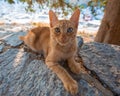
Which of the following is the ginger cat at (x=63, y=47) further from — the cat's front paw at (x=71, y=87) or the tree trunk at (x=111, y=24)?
the tree trunk at (x=111, y=24)

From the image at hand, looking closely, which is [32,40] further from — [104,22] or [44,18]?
[44,18]

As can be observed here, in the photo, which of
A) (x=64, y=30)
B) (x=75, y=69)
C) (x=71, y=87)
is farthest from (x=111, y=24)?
(x=71, y=87)

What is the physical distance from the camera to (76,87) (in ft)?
7.81

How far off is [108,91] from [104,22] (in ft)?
6.91

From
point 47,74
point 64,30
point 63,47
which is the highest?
point 64,30

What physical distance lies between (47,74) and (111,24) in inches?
86.2

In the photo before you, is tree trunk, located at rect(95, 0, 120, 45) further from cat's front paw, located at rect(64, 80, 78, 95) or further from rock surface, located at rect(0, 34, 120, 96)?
cat's front paw, located at rect(64, 80, 78, 95)

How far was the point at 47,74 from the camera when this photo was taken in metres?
2.64

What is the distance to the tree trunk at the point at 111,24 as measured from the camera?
4.37 meters

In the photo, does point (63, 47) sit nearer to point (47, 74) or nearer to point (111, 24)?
point (47, 74)

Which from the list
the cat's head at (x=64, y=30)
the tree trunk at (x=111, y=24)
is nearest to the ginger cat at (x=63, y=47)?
the cat's head at (x=64, y=30)

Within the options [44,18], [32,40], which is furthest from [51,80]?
[44,18]

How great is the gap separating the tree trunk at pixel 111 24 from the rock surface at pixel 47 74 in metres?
1.03

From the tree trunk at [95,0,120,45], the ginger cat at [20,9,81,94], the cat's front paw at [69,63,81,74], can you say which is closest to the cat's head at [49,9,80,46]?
the ginger cat at [20,9,81,94]
